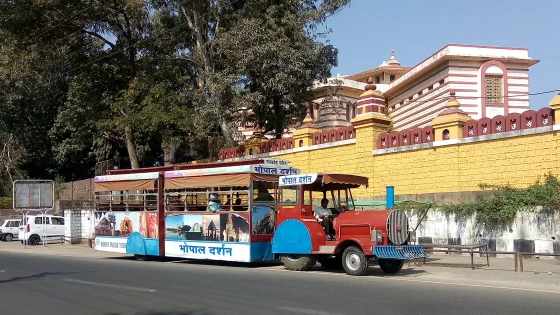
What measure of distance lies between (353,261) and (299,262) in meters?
1.73

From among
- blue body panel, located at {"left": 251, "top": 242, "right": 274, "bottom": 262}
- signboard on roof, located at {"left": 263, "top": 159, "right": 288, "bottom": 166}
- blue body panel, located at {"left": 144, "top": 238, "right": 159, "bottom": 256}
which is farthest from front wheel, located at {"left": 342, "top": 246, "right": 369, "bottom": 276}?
blue body panel, located at {"left": 144, "top": 238, "right": 159, "bottom": 256}

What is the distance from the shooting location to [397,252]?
44.4 feet

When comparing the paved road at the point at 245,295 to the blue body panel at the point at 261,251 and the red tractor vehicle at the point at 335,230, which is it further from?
the blue body panel at the point at 261,251

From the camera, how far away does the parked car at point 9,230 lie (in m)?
35.9

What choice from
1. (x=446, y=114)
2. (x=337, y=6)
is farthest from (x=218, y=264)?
→ (x=337, y=6)

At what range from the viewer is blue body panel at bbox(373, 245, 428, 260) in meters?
13.4

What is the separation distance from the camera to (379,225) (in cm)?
1366

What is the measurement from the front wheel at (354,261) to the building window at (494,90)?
1689 centimetres

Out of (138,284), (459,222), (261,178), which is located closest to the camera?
(138,284)

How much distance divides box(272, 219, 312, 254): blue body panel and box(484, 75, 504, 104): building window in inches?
654

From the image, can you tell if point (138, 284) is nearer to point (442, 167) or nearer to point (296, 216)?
point (296, 216)

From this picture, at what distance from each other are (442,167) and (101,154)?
2896 centimetres

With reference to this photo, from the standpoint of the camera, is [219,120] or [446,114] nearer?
[446,114]

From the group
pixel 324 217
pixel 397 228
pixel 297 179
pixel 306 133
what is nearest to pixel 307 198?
pixel 297 179
